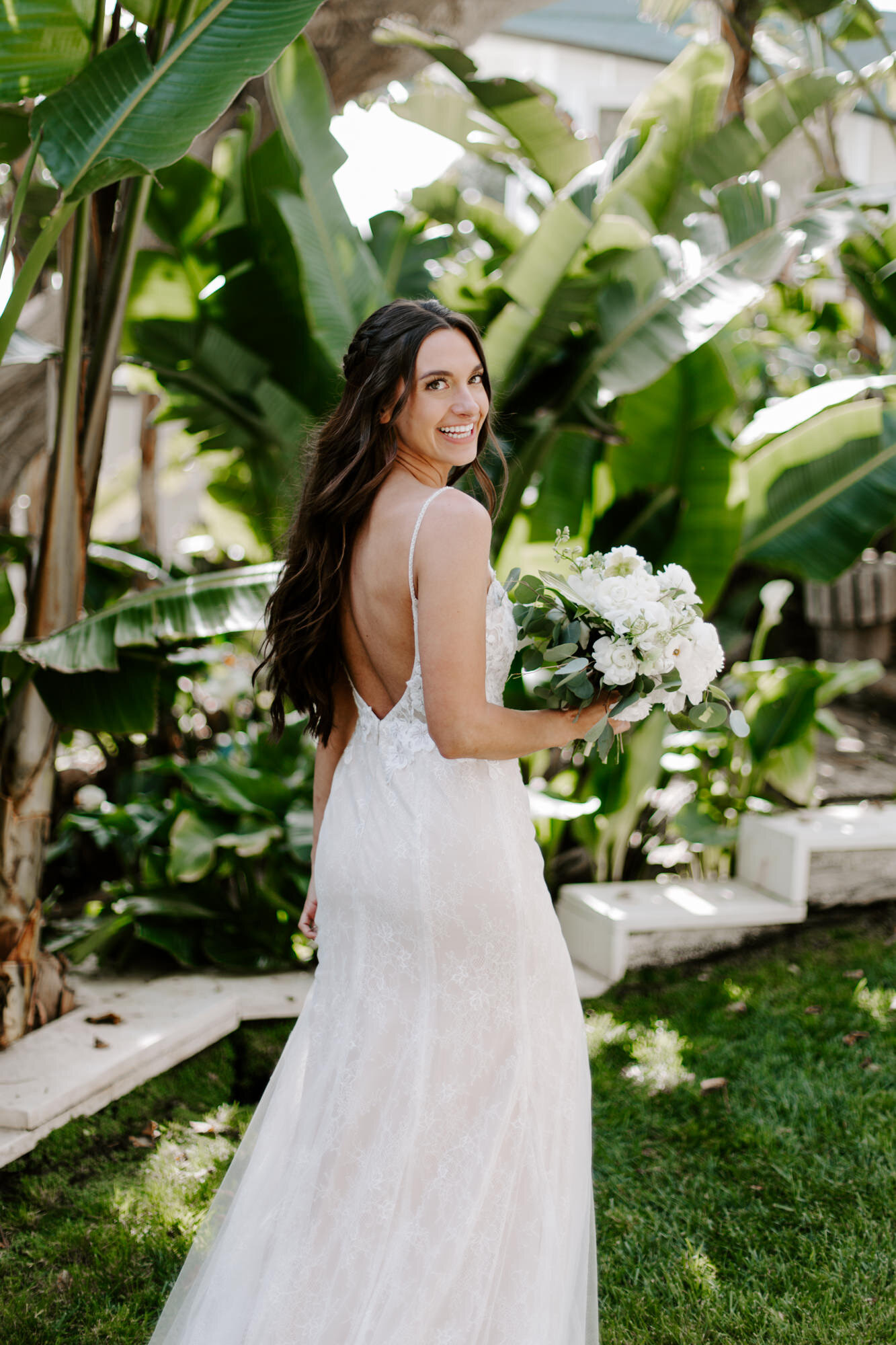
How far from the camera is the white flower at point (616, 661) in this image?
1.90 m

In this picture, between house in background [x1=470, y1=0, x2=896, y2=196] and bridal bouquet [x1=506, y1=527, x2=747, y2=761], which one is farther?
house in background [x1=470, y1=0, x2=896, y2=196]

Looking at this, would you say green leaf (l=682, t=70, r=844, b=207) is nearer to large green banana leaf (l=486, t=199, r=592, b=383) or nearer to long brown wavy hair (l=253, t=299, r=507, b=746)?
large green banana leaf (l=486, t=199, r=592, b=383)

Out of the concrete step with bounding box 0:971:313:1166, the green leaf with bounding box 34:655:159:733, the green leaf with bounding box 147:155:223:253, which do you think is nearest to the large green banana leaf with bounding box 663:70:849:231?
the green leaf with bounding box 147:155:223:253

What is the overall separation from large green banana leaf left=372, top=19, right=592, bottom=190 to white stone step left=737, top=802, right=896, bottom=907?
10.5 feet

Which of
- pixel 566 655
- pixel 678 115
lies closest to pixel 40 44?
pixel 566 655

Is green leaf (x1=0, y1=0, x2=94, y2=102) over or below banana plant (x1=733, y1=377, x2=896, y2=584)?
over

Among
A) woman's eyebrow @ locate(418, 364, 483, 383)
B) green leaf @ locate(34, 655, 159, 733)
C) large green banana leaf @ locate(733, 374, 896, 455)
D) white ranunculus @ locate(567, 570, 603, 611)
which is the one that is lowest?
green leaf @ locate(34, 655, 159, 733)

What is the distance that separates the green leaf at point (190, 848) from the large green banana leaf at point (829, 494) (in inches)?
102

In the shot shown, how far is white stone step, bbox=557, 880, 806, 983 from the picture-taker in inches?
177

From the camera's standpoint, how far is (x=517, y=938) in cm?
199

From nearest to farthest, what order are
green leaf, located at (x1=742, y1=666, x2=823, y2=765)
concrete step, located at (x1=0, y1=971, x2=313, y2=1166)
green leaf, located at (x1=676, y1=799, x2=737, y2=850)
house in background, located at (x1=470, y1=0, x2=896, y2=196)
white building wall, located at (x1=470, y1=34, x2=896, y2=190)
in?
concrete step, located at (x1=0, y1=971, x2=313, y2=1166) → green leaf, located at (x1=676, y1=799, x2=737, y2=850) → green leaf, located at (x1=742, y1=666, x2=823, y2=765) → house in background, located at (x1=470, y1=0, x2=896, y2=196) → white building wall, located at (x1=470, y1=34, x2=896, y2=190)

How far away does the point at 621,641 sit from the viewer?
1912 mm

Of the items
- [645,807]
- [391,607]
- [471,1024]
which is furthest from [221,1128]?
[645,807]

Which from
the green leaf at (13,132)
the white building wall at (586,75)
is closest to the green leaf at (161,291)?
the green leaf at (13,132)
